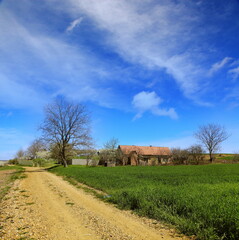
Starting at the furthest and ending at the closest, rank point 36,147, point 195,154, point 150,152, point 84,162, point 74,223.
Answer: point 150,152, point 84,162, point 195,154, point 36,147, point 74,223

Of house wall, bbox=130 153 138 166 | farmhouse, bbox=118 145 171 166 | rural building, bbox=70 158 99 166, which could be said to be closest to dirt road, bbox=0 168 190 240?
rural building, bbox=70 158 99 166

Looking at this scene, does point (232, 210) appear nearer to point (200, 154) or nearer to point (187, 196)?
point (187, 196)

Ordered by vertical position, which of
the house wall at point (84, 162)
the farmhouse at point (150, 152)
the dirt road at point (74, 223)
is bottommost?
the dirt road at point (74, 223)

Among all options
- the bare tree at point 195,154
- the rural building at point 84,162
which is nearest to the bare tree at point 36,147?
the rural building at point 84,162

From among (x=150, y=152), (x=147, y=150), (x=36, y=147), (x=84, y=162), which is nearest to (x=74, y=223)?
(x=36, y=147)

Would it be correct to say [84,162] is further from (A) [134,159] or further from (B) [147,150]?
(B) [147,150]

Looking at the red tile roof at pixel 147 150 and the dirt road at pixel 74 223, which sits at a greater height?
the red tile roof at pixel 147 150

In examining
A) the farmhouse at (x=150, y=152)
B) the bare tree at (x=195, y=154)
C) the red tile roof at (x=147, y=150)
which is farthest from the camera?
the red tile roof at (x=147, y=150)

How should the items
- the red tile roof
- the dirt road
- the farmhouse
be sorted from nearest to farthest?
the dirt road → the farmhouse → the red tile roof

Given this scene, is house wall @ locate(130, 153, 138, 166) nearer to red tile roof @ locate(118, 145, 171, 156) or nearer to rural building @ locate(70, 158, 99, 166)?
red tile roof @ locate(118, 145, 171, 156)

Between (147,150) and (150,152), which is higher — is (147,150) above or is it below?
above

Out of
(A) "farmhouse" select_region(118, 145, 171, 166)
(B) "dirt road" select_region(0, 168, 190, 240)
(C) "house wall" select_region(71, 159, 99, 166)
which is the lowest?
(B) "dirt road" select_region(0, 168, 190, 240)

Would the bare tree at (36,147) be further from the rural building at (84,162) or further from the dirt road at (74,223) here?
the dirt road at (74,223)

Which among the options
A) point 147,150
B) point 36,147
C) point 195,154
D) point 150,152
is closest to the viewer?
point 36,147
